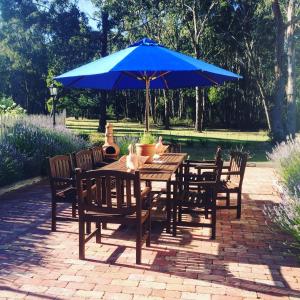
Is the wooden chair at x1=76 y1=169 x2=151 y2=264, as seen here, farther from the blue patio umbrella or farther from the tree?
the tree

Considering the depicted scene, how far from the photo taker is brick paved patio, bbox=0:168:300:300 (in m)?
3.09

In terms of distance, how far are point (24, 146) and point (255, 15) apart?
60.9 feet

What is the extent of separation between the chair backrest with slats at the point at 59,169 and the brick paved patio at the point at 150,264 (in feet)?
1.98

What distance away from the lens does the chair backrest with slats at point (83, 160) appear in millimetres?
5246

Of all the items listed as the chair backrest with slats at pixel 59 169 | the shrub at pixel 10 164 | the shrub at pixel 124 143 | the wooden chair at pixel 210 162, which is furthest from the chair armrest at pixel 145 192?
the shrub at pixel 124 143

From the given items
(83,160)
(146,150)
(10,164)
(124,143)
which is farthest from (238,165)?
(124,143)

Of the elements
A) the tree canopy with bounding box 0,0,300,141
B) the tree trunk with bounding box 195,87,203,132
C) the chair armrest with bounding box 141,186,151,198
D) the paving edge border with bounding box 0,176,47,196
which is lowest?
the paving edge border with bounding box 0,176,47,196

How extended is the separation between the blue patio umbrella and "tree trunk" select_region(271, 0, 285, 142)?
378 inches

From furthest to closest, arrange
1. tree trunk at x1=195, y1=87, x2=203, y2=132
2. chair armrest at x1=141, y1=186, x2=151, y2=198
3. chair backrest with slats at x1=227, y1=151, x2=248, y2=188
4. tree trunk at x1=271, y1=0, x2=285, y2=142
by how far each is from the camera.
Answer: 1. tree trunk at x1=195, y1=87, x2=203, y2=132
2. tree trunk at x1=271, y1=0, x2=285, y2=142
3. chair backrest with slats at x1=227, y1=151, x2=248, y2=188
4. chair armrest at x1=141, y1=186, x2=151, y2=198

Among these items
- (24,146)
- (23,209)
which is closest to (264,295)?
(23,209)

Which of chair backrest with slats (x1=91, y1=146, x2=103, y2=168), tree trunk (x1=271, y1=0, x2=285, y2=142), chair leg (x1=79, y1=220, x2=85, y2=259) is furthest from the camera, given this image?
tree trunk (x1=271, y1=0, x2=285, y2=142)

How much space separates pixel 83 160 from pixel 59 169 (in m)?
0.78

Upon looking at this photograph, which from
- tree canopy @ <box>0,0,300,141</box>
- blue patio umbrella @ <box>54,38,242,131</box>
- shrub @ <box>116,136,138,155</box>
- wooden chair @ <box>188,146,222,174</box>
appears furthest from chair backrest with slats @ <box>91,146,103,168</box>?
tree canopy @ <box>0,0,300,141</box>

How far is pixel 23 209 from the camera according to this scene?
18.7 feet
